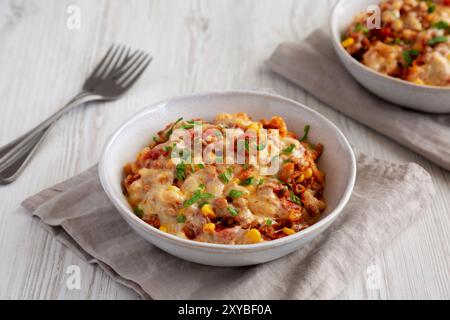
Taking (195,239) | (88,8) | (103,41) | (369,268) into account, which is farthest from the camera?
(88,8)

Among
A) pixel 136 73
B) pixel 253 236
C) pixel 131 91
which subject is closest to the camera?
pixel 253 236

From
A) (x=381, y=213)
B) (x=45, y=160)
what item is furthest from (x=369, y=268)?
(x=45, y=160)

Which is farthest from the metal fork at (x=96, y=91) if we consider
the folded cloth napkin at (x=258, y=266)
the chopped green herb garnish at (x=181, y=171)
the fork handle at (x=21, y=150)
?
the chopped green herb garnish at (x=181, y=171)

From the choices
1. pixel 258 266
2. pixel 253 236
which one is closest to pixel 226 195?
pixel 253 236

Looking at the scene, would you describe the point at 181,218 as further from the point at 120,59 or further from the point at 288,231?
the point at 120,59

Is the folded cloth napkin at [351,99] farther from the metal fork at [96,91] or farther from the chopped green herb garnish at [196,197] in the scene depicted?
the chopped green herb garnish at [196,197]

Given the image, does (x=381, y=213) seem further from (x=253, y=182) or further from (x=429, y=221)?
(x=253, y=182)

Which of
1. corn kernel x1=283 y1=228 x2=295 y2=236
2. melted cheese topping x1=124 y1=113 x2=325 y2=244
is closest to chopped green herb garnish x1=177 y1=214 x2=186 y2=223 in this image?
melted cheese topping x1=124 y1=113 x2=325 y2=244
